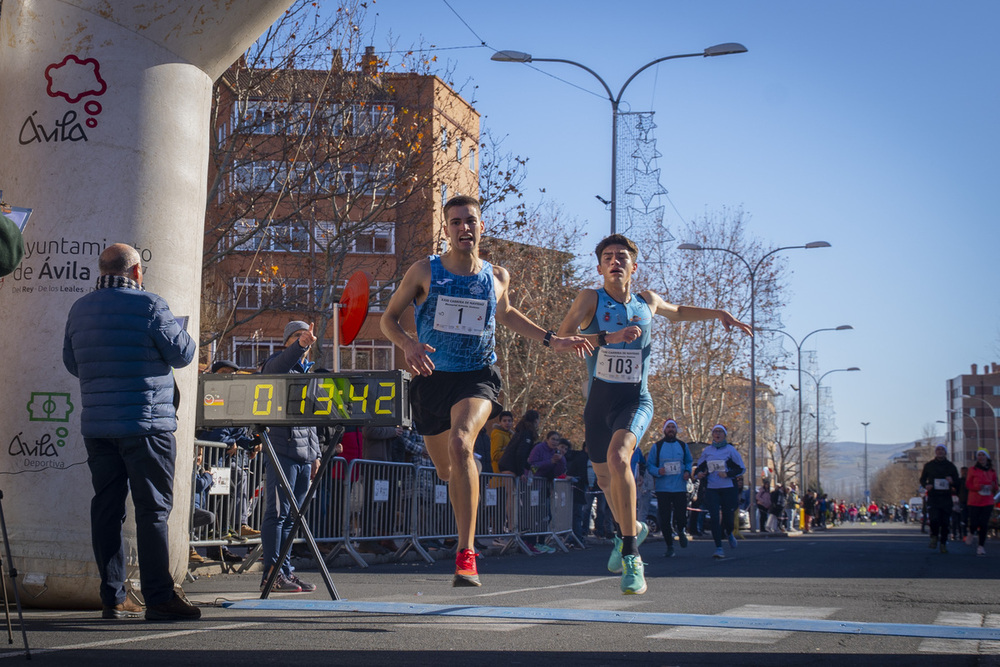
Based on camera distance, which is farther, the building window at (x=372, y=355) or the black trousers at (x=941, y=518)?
the building window at (x=372, y=355)

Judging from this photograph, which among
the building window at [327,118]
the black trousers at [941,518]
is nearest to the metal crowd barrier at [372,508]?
the black trousers at [941,518]

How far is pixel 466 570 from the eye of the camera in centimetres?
667

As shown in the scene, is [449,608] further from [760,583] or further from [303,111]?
[303,111]

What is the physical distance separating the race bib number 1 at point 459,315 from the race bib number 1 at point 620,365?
1.39 m

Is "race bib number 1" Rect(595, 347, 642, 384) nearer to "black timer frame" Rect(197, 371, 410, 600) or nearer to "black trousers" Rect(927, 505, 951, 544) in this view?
"black timer frame" Rect(197, 371, 410, 600)

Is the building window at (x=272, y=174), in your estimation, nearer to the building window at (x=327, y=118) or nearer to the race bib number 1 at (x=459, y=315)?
the building window at (x=327, y=118)

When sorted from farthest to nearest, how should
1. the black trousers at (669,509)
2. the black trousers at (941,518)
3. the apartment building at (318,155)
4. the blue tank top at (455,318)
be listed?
1. the black trousers at (941,518)
2. the apartment building at (318,155)
3. the black trousers at (669,509)
4. the blue tank top at (455,318)

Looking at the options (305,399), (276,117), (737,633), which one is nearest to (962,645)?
(737,633)

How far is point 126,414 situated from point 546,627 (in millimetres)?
2695

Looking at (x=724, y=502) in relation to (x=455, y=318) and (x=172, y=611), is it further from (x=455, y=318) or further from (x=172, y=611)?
(x=172, y=611)

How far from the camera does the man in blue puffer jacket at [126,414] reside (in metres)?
6.45

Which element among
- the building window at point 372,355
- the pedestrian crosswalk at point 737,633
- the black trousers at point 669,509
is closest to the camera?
the pedestrian crosswalk at point 737,633

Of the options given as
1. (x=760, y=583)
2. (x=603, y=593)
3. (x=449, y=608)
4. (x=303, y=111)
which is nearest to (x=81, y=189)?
(x=449, y=608)

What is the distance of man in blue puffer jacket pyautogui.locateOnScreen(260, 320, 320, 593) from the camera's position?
8742 millimetres
